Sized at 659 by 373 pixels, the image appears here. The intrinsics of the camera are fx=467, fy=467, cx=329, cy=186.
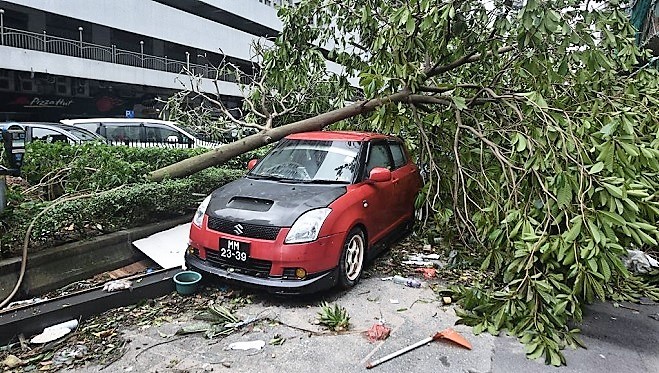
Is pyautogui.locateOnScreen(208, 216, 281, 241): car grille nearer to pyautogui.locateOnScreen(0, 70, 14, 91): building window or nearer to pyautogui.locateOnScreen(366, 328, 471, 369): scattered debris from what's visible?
pyautogui.locateOnScreen(366, 328, 471, 369): scattered debris

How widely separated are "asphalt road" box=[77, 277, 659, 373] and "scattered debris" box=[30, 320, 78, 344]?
440 millimetres

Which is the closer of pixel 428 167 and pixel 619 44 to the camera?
pixel 619 44

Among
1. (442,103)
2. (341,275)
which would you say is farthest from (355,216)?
(442,103)

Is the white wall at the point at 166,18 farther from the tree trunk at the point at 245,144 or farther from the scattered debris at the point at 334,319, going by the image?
the scattered debris at the point at 334,319

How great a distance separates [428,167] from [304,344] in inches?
130

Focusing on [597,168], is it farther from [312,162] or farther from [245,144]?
[245,144]

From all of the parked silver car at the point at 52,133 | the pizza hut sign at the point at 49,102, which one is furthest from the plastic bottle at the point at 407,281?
the pizza hut sign at the point at 49,102

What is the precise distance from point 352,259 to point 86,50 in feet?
70.8

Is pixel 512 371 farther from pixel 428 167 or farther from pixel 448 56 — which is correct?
pixel 448 56

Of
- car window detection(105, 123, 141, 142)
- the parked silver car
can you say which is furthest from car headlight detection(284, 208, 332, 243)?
car window detection(105, 123, 141, 142)

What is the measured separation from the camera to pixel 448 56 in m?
6.37

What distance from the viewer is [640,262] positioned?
17.5 feet

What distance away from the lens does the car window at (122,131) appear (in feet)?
45.1

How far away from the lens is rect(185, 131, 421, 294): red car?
419 cm
